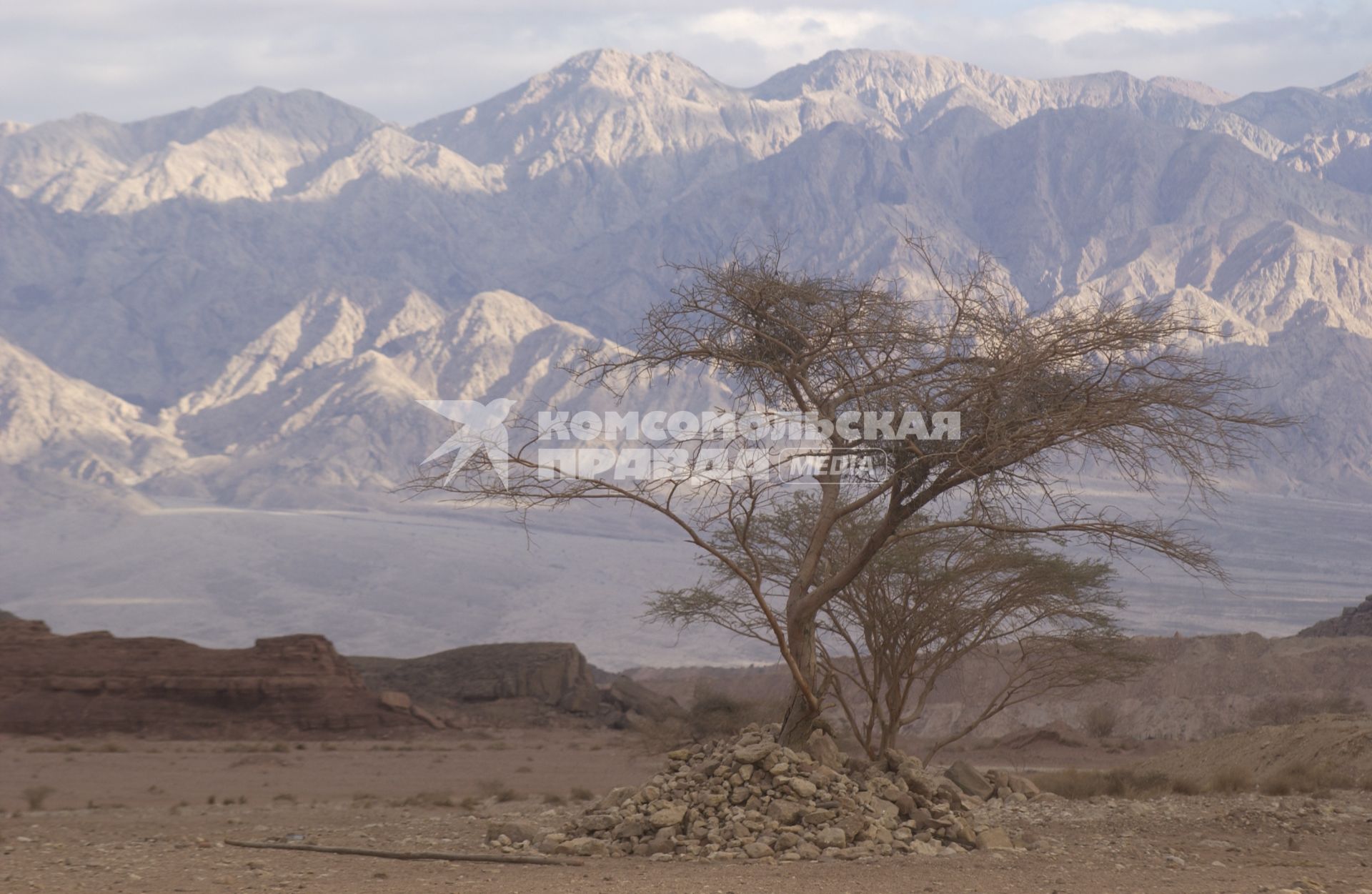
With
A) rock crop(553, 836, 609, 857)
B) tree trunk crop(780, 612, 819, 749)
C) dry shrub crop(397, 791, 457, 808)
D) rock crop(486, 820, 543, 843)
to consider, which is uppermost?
tree trunk crop(780, 612, 819, 749)

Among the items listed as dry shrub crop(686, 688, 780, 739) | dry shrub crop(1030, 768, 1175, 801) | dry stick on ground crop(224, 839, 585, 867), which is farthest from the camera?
dry shrub crop(686, 688, 780, 739)

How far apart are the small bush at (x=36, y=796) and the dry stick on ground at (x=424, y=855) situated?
1049cm

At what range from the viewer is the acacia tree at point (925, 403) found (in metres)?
12.1

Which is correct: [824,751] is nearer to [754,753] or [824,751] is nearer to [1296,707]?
[754,753]

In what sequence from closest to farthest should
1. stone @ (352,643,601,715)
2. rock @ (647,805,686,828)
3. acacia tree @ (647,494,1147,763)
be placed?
rock @ (647,805,686,828) < acacia tree @ (647,494,1147,763) < stone @ (352,643,601,715)

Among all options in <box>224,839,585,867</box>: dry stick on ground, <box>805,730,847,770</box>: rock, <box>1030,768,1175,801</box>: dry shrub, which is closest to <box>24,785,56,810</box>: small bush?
<box>224,839,585,867</box>: dry stick on ground

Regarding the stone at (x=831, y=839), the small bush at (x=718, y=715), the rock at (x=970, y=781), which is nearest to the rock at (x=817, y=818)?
the stone at (x=831, y=839)

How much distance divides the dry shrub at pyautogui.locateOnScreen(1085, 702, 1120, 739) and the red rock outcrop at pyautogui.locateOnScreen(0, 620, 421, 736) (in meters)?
21.6

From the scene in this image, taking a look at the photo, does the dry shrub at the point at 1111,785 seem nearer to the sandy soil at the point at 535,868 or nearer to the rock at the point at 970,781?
the rock at the point at 970,781

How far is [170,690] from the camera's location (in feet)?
124

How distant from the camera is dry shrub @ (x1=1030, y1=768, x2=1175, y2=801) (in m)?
19.9

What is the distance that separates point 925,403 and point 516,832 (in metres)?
6.26

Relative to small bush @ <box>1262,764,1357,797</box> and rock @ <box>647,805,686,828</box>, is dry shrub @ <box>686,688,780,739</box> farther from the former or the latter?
rock @ <box>647,805,686,828</box>

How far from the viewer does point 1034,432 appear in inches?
475
